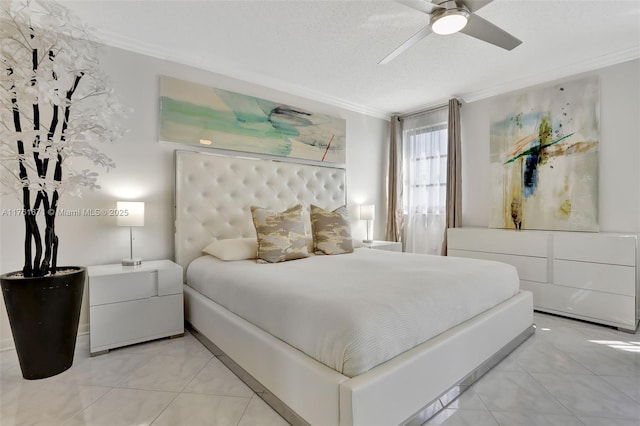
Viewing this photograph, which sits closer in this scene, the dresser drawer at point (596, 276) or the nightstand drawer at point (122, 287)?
the nightstand drawer at point (122, 287)

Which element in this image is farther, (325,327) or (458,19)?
(458,19)

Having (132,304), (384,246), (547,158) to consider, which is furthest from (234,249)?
(547,158)

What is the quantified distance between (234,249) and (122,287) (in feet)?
2.69

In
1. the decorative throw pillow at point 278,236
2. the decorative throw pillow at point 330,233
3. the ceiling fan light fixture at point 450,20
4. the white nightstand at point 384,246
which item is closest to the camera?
the ceiling fan light fixture at point 450,20

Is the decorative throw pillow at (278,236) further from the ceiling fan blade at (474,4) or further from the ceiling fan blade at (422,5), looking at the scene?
the ceiling fan blade at (474,4)

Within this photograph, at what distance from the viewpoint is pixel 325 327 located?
1.34m

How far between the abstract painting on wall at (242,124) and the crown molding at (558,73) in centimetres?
174

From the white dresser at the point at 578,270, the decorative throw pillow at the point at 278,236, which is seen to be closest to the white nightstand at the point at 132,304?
the decorative throw pillow at the point at 278,236

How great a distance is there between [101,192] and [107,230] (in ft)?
1.02

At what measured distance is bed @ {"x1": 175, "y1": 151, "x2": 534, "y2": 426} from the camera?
1262 millimetres

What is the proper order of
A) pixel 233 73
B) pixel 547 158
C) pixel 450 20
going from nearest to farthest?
1. pixel 450 20
2. pixel 233 73
3. pixel 547 158

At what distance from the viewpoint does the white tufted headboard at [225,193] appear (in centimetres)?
282

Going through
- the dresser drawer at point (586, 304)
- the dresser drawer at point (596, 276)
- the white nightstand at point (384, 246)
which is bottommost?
Answer: the dresser drawer at point (586, 304)

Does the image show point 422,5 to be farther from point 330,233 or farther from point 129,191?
point 129,191
